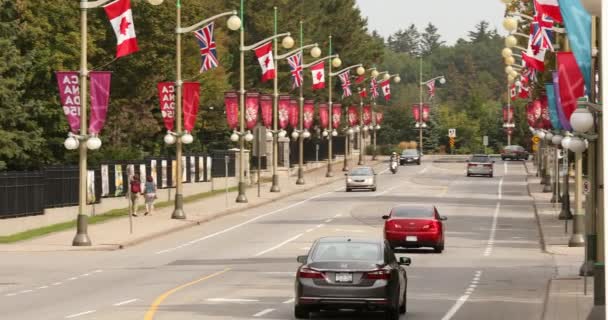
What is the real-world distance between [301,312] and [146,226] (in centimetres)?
3346

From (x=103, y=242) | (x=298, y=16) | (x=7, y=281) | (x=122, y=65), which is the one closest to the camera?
(x=7, y=281)

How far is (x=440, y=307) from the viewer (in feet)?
96.5

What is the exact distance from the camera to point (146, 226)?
58.7m

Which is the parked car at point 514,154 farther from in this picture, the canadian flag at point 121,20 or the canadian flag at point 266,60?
the canadian flag at point 121,20

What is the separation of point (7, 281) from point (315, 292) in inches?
516

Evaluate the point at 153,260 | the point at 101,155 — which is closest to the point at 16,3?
the point at 101,155

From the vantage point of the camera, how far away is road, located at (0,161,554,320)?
28.7 m

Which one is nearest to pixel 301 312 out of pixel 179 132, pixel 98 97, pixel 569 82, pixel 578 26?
pixel 578 26

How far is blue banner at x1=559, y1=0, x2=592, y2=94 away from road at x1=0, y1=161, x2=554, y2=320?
5105 mm

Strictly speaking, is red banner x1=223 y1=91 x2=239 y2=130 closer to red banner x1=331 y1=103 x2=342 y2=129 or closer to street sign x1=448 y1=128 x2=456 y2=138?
red banner x1=331 y1=103 x2=342 y2=129

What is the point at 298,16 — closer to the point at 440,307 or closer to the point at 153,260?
the point at 153,260

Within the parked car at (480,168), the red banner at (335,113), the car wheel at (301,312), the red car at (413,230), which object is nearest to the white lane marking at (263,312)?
the car wheel at (301,312)

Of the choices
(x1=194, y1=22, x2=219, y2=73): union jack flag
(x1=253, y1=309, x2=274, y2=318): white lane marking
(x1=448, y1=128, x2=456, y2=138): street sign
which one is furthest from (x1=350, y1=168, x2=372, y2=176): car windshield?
(x1=448, y1=128, x2=456, y2=138): street sign

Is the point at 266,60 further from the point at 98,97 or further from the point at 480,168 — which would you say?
the point at 480,168
